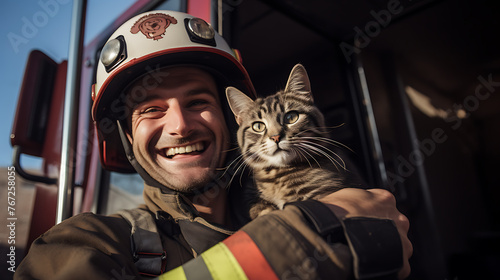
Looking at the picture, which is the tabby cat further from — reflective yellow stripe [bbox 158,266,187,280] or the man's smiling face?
reflective yellow stripe [bbox 158,266,187,280]

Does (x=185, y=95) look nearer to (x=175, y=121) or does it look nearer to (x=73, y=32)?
(x=175, y=121)

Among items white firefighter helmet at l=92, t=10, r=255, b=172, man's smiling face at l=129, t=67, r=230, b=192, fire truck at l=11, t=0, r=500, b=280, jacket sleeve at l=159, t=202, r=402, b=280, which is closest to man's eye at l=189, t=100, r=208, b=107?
man's smiling face at l=129, t=67, r=230, b=192

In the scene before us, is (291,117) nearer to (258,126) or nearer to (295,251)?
(258,126)

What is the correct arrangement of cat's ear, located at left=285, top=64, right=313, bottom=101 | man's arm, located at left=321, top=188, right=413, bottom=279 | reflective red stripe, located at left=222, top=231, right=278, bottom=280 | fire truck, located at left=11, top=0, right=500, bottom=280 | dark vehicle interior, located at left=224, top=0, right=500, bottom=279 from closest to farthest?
reflective red stripe, located at left=222, top=231, right=278, bottom=280 → man's arm, located at left=321, top=188, right=413, bottom=279 → cat's ear, located at left=285, top=64, right=313, bottom=101 → fire truck, located at left=11, top=0, right=500, bottom=280 → dark vehicle interior, located at left=224, top=0, right=500, bottom=279

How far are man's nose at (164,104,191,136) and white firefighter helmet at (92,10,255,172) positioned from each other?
163mm

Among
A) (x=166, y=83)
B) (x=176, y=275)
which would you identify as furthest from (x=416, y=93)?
(x=176, y=275)

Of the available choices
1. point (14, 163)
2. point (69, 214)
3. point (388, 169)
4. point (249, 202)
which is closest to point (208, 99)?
point (249, 202)

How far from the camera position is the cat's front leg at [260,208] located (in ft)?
2.70

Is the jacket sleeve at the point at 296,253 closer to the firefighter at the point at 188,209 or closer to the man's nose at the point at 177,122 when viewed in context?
the firefighter at the point at 188,209

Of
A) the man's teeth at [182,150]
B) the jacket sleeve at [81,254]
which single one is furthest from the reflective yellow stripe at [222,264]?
the man's teeth at [182,150]

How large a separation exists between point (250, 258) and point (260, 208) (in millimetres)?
350

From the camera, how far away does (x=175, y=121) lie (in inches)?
33.0

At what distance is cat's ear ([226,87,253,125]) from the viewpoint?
0.91 m

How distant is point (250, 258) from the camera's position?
1.60 feet
